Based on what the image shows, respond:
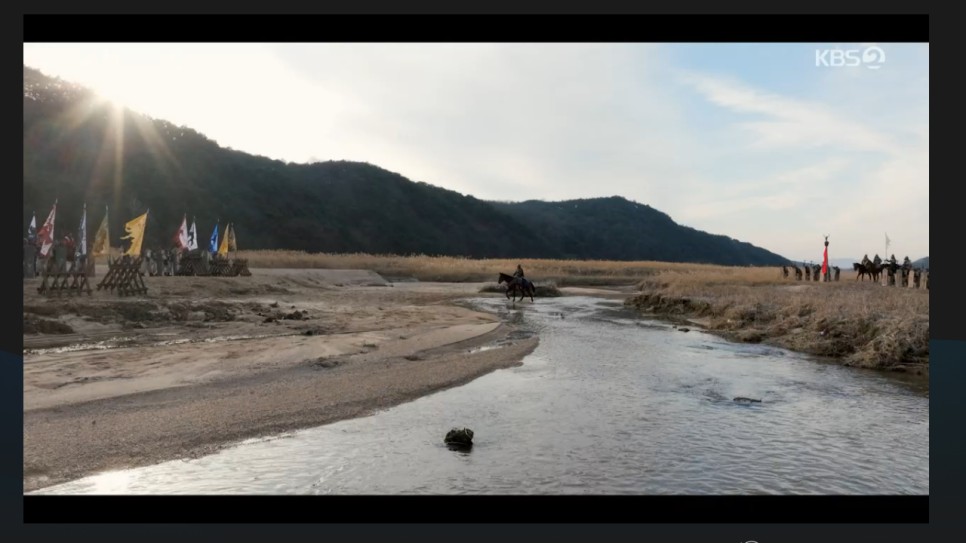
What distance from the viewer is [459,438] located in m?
7.86

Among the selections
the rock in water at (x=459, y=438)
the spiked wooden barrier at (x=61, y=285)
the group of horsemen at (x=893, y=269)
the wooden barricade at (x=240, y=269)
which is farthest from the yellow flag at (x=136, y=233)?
the group of horsemen at (x=893, y=269)

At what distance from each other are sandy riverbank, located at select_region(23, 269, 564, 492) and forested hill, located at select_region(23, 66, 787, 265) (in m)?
38.1

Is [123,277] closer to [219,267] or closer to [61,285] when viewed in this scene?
[61,285]

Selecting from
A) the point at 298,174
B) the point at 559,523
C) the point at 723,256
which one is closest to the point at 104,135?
the point at 298,174

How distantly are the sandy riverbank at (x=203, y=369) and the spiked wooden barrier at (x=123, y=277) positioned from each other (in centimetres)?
79

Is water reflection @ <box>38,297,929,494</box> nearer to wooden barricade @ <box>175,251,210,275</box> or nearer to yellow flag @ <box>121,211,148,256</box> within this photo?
yellow flag @ <box>121,211,148,256</box>

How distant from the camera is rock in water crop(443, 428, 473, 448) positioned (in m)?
7.83

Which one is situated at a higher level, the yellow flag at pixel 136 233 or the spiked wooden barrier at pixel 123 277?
the yellow flag at pixel 136 233

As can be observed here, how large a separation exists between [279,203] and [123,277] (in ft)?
272

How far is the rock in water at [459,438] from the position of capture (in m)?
7.83

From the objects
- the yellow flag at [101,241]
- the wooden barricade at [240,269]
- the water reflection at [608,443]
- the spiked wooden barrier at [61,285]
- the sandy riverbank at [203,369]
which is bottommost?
the water reflection at [608,443]

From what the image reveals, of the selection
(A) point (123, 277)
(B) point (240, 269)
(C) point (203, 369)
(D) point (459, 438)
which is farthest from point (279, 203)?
(D) point (459, 438)

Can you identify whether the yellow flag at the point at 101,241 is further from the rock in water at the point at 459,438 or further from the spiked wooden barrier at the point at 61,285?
the rock in water at the point at 459,438
